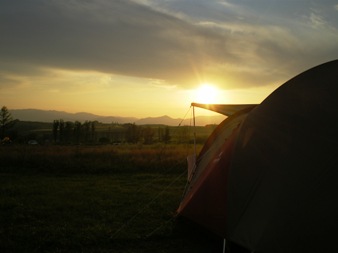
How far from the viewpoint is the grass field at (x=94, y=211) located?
274 inches

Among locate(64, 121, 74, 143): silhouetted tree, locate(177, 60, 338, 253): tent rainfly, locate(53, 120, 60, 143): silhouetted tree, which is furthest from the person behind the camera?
locate(53, 120, 60, 143): silhouetted tree

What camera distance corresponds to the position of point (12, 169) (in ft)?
56.5

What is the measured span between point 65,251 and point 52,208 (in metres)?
3.17

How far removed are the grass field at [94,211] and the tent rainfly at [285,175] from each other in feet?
5.37

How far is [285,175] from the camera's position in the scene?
4.98m

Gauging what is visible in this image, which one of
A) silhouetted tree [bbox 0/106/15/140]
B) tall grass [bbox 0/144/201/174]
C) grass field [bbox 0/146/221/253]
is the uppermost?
silhouetted tree [bbox 0/106/15/140]

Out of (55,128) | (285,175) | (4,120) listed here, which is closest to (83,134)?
(55,128)

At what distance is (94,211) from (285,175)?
18.9 ft

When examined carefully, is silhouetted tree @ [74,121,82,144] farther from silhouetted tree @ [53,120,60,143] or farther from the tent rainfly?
the tent rainfly

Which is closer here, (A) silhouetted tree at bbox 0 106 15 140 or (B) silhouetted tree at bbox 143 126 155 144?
(B) silhouetted tree at bbox 143 126 155 144

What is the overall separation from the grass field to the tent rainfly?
164 cm

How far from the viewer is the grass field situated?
6.96 metres

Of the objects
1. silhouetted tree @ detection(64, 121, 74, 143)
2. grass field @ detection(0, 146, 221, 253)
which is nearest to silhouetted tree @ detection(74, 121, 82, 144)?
silhouetted tree @ detection(64, 121, 74, 143)

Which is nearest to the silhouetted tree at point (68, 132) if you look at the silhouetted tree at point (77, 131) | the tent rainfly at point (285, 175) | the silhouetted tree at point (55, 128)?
the silhouetted tree at point (77, 131)
